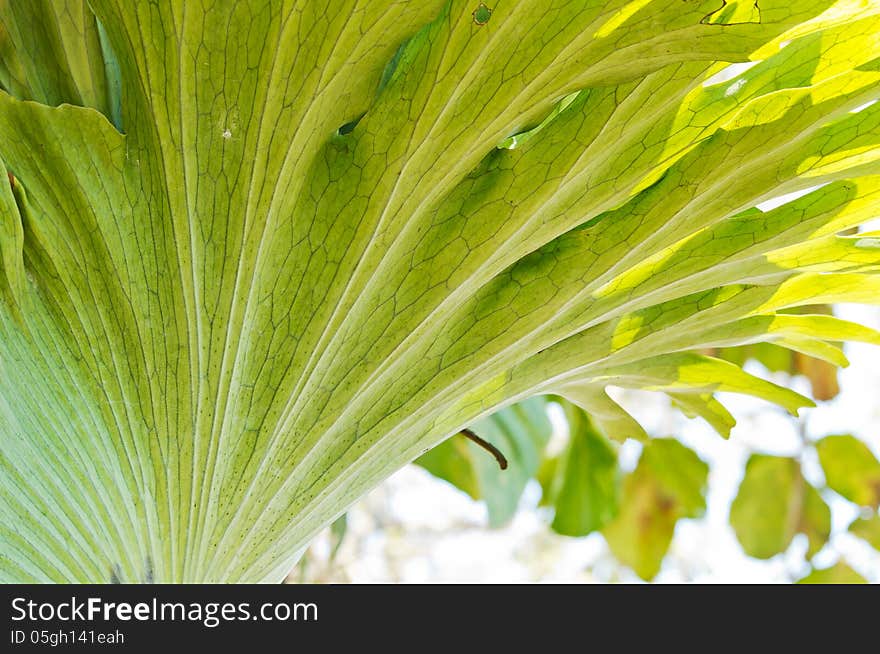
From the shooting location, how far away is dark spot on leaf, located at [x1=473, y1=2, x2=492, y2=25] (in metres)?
0.59

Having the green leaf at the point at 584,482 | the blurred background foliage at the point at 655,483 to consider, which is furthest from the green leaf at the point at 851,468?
the green leaf at the point at 584,482

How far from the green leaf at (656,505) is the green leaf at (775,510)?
11cm

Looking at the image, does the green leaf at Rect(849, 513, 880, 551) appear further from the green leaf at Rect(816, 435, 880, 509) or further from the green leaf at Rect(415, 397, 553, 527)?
the green leaf at Rect(415, 397, 553, 527)

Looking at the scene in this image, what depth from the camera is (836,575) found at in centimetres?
186

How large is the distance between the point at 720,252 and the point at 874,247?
0.13 meters

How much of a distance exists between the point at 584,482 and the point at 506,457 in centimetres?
29

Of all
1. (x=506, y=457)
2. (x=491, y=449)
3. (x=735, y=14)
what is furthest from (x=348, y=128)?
(x=506, y=457)

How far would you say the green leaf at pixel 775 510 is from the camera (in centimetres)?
186

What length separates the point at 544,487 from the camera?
2.13 m

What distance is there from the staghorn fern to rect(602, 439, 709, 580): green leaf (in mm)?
1341

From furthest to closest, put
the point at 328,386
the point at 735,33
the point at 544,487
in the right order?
the point at 544,487 < the point at 328,386 < the point at 735,33

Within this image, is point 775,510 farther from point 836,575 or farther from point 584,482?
point 584,482

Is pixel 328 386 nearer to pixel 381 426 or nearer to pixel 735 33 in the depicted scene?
pixel 381 426
